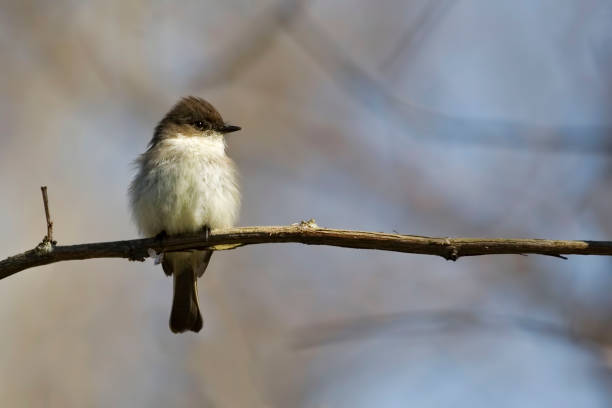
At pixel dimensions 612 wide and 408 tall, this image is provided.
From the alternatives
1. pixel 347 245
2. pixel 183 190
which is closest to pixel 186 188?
pixel 183 190

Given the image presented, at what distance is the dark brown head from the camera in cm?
552

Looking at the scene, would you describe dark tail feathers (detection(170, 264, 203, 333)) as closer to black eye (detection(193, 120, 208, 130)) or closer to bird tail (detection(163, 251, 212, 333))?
bird tail (detection(163, 251, 212, 333))

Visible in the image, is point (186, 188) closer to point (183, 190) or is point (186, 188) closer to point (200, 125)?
point (183, 190)

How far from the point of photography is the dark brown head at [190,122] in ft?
18.1

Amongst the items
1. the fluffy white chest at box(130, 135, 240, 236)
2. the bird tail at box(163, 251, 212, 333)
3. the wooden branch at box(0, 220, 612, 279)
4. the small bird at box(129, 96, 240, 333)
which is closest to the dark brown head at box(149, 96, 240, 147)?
→ the small bird at box(129, 96, 240, 333)

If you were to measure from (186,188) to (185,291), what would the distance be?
42.7 inches

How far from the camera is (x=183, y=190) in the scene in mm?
4793

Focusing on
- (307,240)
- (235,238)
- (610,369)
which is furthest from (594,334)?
(235,238)

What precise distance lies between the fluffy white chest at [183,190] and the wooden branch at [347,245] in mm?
966

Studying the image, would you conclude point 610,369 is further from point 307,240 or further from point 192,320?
point 192,320

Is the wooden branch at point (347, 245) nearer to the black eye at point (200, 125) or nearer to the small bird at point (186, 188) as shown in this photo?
the small bird at point (186, 188)

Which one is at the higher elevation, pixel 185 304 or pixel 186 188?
pixel 186 188

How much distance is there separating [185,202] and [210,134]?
1.02 metres

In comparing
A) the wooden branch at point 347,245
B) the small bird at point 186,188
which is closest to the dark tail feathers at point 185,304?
the small bird at point 186,188
